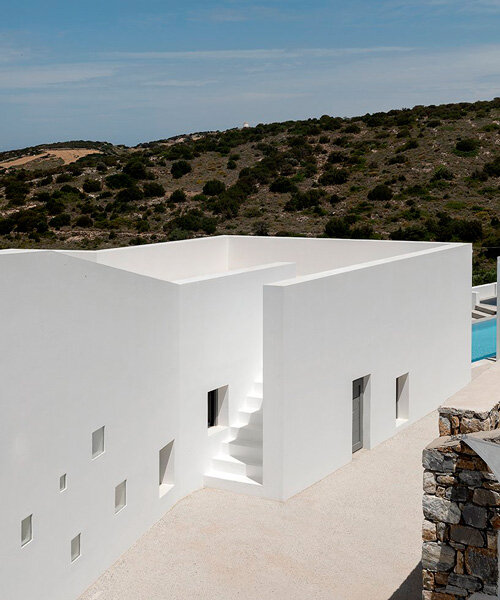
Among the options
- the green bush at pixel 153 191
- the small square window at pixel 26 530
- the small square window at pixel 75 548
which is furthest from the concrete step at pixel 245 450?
the green bush at pixel 153 191

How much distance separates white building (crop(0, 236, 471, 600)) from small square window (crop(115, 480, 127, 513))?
0.01m

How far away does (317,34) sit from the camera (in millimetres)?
30406

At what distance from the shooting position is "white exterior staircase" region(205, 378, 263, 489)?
35.5 feet

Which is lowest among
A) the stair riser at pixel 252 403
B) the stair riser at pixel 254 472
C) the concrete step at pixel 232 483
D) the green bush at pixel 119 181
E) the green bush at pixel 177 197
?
the concrete step at pixel 232 483

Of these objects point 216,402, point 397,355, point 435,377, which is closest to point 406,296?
point 397,355

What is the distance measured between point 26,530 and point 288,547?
3554 mm

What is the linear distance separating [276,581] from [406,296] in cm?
641

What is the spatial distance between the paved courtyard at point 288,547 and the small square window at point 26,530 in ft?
4.54

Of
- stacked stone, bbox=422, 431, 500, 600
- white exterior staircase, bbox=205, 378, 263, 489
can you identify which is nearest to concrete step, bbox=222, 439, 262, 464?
white exterior staircase, bbox=205, 378, 263, 489

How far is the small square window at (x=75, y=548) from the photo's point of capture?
25.3ft

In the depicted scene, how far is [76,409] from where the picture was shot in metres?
7.63

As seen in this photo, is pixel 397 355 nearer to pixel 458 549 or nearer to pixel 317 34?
pixel 458 549

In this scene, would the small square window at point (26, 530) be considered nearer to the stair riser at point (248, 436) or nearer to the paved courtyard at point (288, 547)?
the paved courtyard at point (288, 547)

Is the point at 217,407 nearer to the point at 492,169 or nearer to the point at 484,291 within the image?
the point at 484,291
